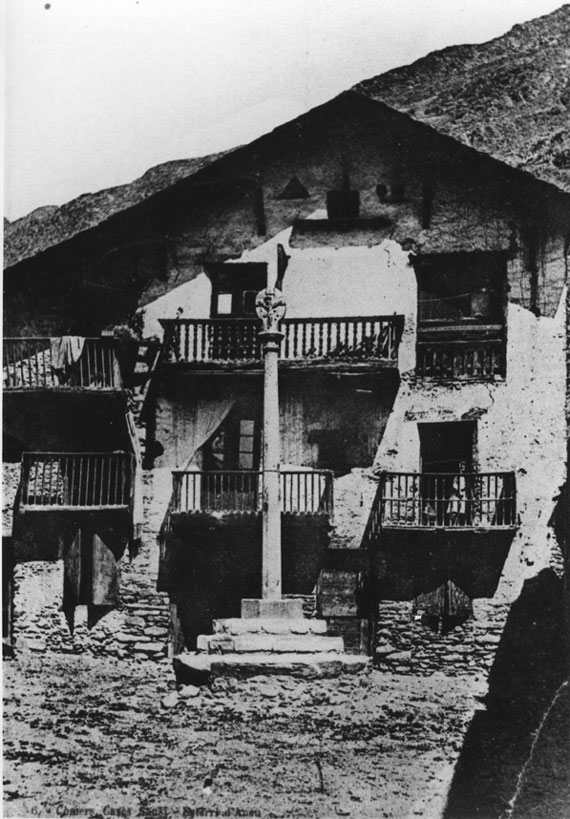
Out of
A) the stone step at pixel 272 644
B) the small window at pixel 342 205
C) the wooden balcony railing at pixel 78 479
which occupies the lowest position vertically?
the stone step at pixel 272 644

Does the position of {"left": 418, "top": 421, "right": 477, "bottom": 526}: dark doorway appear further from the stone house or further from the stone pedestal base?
the stone pedestal base

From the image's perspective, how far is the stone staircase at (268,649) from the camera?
449 inches

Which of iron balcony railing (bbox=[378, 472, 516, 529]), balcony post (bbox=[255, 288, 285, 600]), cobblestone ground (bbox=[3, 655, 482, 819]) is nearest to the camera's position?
cobblestone ground (bbox=[3, 655, 482, 819])

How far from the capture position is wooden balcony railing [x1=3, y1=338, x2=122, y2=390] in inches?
464

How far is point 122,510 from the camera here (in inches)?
467

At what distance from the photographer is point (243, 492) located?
38.8 feet

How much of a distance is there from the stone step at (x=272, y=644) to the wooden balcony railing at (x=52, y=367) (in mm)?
2855

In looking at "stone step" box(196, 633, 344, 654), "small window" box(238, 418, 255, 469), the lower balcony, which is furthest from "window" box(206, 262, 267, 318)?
"stone step" box(196, 633, 344, 654)

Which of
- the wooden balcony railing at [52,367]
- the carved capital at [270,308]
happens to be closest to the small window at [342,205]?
the carved capital at [270,308]

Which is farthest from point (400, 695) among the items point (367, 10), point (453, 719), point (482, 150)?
point (367, 10)

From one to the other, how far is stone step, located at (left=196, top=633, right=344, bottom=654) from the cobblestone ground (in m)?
0.31

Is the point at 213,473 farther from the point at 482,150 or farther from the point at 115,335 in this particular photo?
the point at 482,150

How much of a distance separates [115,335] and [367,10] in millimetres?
4135

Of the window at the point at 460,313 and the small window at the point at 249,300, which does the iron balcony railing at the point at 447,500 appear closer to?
the window at the point at 460,313
